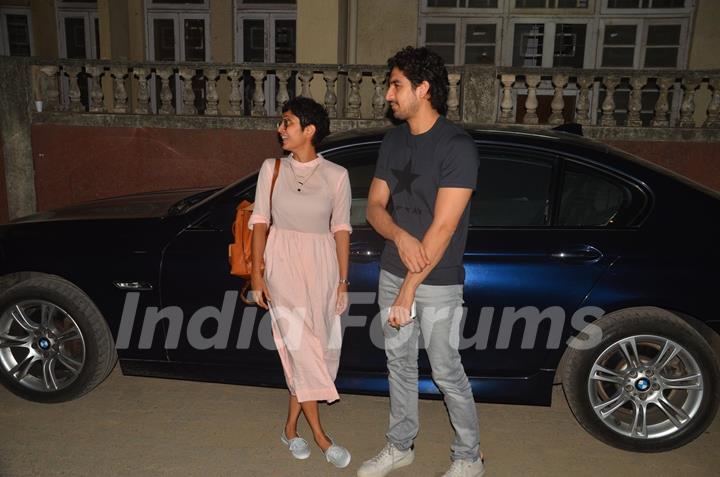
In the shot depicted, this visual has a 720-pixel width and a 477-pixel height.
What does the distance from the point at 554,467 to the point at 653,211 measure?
4.67 ft

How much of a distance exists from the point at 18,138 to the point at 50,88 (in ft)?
2.36

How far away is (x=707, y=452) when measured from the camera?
3502 mm

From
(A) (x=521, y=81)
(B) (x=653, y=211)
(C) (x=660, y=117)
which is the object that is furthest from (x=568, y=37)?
(B) (x=653, y=211)

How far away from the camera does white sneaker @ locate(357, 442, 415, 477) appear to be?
3176mm

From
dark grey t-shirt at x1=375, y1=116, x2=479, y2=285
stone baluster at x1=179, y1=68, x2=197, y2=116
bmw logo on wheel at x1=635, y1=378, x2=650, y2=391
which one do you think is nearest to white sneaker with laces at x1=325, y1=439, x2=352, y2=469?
dark grey t-shirt at x1=375, y1=116, x2=479, y2=285

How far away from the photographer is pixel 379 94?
745cm

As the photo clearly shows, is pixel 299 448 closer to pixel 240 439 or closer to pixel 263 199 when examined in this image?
pixel 240 439

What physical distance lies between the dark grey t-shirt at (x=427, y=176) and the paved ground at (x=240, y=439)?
1.16 m

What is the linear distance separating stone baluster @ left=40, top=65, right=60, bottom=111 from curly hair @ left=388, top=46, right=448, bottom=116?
6.44 metres

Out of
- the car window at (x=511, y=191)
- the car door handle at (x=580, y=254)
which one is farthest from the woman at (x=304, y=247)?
the car door handle at (x=580, y=254)

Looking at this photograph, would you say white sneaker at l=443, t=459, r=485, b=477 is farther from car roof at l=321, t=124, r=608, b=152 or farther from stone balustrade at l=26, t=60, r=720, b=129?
stone balustrade at l=26, t=60, r=720, b=129

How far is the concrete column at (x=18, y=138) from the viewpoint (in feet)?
25.6

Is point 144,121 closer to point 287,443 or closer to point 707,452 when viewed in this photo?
point 287,443

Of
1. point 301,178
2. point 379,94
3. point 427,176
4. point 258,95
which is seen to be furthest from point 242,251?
point 258,95
